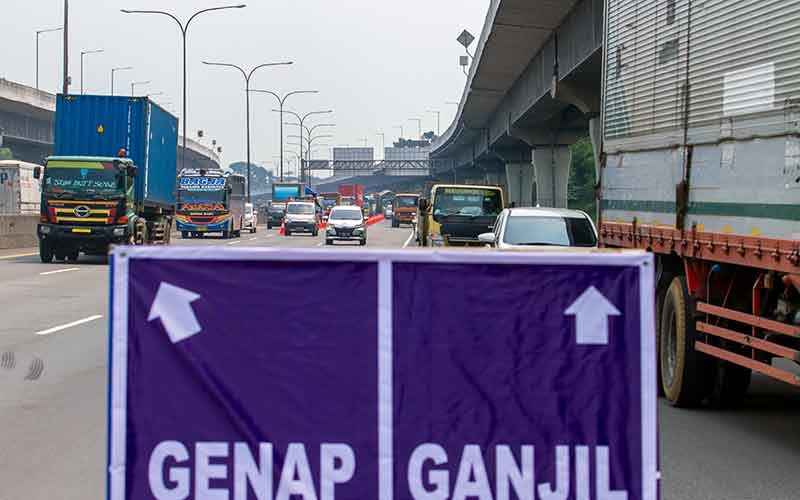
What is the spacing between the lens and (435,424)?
156 inches

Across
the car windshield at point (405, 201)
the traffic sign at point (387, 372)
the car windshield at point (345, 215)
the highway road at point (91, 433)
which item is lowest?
the highway road at point (91, 433)

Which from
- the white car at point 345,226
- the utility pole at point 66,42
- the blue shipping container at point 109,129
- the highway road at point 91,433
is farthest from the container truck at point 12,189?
the highway road at point 91,433

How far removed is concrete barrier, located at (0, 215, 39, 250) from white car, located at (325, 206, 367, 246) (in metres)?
12.1

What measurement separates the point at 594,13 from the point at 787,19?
63.6ft

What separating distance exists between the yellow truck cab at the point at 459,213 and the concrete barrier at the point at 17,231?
14.8 m

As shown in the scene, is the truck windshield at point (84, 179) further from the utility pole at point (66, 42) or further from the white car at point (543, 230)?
the white car at point (543, 230)

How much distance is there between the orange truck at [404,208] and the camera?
86.0 meters

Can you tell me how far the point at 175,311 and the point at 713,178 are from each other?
644 centimetres

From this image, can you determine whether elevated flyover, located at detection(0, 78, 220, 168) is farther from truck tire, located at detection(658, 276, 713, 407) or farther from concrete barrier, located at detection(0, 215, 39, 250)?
truck tire, located at detection(658, 276, 713, 407)

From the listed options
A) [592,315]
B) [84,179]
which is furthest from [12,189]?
[592,315]

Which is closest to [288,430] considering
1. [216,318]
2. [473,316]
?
[216,318]

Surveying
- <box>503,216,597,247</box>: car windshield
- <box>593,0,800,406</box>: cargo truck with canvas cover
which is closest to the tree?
<box>503,216,597,247</box>: car windshield

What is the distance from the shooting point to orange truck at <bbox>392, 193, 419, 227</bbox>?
3386 inches

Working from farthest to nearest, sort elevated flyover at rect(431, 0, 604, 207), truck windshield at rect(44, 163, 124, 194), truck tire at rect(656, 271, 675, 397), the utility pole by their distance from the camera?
the utility pole → elevated flyover at rect(431, 0, 604, 207) → truck windshield at rect(44, 163, 124, 194) → truck tire at rect(656, 271, 675, 397)
